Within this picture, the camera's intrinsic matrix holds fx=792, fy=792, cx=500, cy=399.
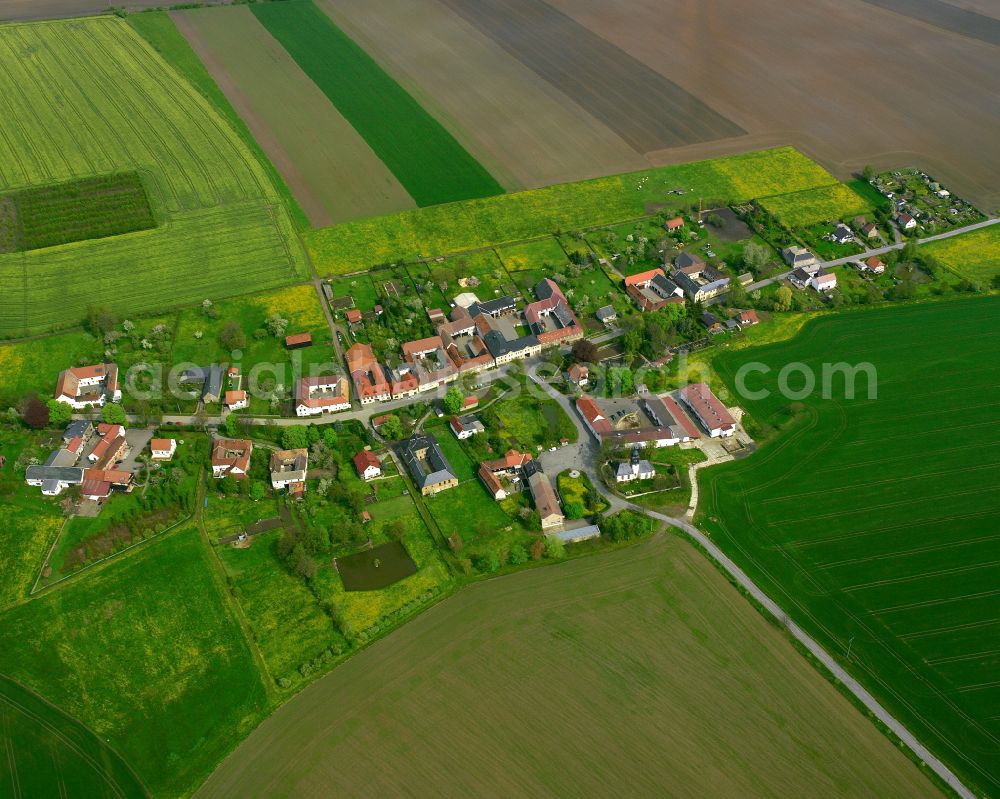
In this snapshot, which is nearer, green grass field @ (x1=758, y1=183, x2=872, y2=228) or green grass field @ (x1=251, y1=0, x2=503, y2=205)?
green grass field @ (x1=758, y1=183, x2=872, y2=228)

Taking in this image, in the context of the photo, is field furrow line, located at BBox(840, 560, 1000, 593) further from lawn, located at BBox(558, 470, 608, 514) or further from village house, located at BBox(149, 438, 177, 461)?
village house, located at BBox(149, 438, 177, 461)

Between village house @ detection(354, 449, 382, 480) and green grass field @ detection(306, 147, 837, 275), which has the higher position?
green grass field @ detection(306, 147, 837, 275)

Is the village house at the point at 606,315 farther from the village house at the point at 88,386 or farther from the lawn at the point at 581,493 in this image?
the village house at the point at 88,386

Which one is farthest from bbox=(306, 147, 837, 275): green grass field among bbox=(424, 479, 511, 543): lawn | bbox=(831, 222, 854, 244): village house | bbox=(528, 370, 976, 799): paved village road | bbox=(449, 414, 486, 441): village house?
bbox=(424, 479, 511, 543): lawn

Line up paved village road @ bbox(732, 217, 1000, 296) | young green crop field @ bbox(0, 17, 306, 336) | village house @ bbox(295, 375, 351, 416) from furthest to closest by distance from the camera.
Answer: paved village road @ bbox(732, 217, 1000, 296)
young green crop field @ bbox(0, 17, 306, 336)
village house @ bbox(295, 375, 351, 416)

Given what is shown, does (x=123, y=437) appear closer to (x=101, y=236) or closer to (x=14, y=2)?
(x=101, y=236)

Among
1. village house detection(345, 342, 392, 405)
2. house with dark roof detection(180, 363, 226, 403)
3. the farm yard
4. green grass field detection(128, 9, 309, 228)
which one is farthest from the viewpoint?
green grass field detection(128, 9, 309, 228)
